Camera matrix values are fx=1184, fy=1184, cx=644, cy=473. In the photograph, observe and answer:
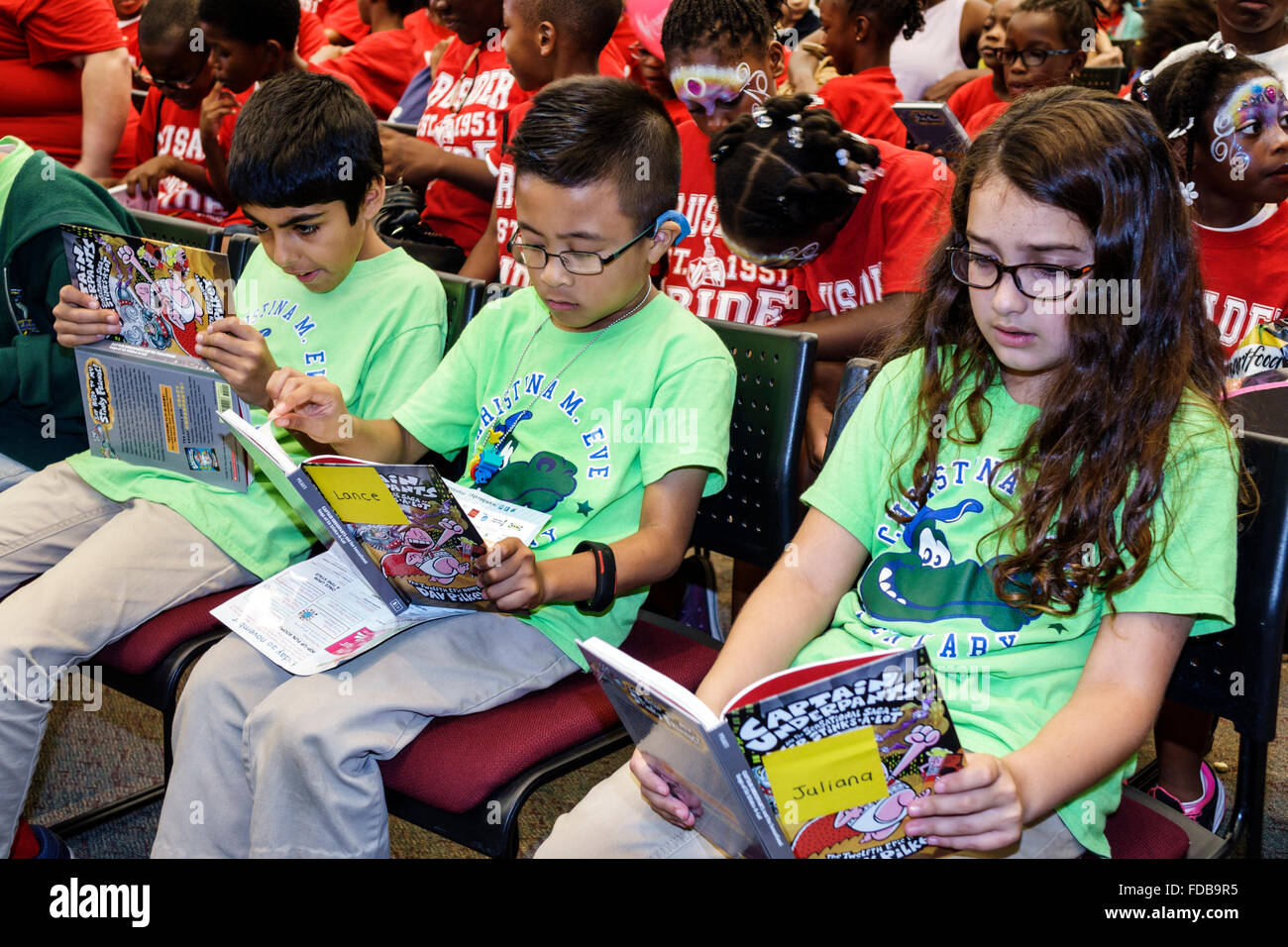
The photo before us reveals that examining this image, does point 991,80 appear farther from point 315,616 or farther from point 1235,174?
point 315,616

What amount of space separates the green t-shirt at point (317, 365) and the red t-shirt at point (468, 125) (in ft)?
3.55

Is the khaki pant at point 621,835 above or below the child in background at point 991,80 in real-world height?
below

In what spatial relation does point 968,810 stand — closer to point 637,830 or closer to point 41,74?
point 637,830

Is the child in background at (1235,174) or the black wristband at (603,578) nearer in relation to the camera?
the black wristband at (603,578)

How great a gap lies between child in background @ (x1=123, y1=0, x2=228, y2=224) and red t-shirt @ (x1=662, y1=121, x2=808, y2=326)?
1606 millimetres

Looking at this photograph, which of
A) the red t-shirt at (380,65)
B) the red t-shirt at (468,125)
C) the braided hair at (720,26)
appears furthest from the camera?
the red t-shirt at (380,65)

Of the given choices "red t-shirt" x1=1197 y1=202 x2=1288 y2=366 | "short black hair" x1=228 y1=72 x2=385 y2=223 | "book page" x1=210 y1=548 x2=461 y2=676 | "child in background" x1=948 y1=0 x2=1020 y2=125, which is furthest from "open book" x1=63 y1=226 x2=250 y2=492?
"child in background" x1=948 y1=0 x2=1020 y2=125

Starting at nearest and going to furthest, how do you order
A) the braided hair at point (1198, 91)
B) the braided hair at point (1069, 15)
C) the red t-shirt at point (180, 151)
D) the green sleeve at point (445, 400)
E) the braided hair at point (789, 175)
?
the green sleeve at point (445, 400) → the braided hair at point (789, 175) → the braided hair at point (1198, 91) → the red t-shirt at point (180, 151) → the braided hair at point (1069, 15)

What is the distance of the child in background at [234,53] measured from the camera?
3.35m

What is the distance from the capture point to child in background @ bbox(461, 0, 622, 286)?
2.85 metres

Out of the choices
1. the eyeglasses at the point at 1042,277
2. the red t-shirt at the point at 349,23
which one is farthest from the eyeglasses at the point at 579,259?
the red t-shirt at the point at 349,23

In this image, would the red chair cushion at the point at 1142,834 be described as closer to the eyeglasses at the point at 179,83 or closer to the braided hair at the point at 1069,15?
the braided hair at the point at 1069,15

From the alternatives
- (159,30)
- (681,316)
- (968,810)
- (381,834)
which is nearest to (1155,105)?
(681,316)

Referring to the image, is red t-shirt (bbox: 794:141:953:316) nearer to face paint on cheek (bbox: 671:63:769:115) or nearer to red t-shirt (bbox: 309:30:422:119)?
face paint on cheek (bbox: 671:63:769:115)
